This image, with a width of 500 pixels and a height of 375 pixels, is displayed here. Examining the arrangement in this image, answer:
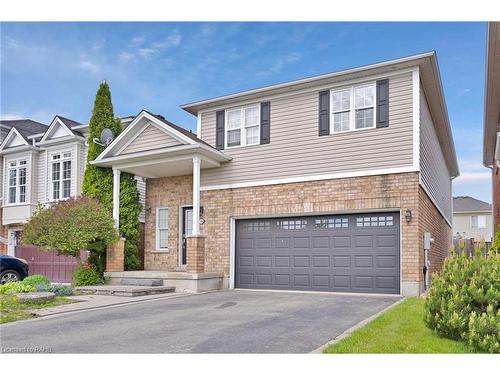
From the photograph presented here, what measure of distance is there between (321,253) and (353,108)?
4004 mm

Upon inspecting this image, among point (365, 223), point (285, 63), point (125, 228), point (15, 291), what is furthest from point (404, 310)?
point (125, 228)

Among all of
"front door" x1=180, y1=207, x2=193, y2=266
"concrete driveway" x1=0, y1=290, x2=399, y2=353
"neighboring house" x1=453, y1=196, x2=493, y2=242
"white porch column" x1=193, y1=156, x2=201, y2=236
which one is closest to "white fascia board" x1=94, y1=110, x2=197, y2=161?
"white porch column" x1=193, y1=156, x2=201, y2=236

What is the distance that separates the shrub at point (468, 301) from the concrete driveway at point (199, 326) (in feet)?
5.05

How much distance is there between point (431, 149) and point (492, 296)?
1009 centimetres

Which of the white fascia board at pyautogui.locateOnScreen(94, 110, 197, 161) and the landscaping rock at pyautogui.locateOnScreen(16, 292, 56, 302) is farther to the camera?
the white fascia board at pyautogui.locateOnScreen(94, 110, 197, 161)

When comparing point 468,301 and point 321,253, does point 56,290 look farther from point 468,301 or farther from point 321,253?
point 468,301

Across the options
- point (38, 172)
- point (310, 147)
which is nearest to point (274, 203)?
point (310, 147)

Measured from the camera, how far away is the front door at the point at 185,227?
15977 millimetres

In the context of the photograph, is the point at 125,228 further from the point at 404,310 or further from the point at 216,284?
the point at 404,310

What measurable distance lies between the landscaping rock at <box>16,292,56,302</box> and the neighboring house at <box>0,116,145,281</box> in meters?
8.25

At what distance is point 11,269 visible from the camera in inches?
614

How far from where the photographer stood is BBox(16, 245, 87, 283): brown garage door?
708 inches

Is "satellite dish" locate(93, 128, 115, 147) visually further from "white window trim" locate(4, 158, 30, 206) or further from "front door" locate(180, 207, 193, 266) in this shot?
"white window trim" locate(4, 158, 30, 206)

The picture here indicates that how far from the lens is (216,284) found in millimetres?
14289
